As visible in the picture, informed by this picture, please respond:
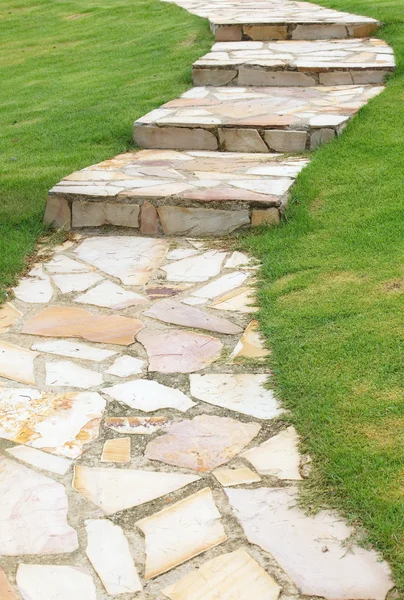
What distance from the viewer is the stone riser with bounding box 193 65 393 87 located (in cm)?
688

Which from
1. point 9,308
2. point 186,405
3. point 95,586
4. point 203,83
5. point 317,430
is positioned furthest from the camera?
point 203,83

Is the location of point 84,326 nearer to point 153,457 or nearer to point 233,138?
point 153,457

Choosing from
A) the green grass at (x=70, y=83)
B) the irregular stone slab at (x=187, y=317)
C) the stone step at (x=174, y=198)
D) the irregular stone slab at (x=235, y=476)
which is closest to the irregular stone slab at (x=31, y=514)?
the irregular stone slab at (x=235, y=476)

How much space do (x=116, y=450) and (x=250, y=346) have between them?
839mm

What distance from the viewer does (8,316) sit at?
3.78 m

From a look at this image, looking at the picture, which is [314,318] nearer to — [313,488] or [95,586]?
[313,488]

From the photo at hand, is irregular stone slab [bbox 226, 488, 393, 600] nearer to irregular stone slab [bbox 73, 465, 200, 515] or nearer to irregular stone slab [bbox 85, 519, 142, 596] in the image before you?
irregular stone slab [bbox 73, 465, 200, 515]

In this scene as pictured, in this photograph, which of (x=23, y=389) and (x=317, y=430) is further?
(x=23, y=389)

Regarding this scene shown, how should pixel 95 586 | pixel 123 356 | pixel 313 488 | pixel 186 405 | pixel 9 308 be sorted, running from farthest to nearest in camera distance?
pixel 9 308, pixel 123 356, pixel 186 405, pixel 313 488, pixel 95 586

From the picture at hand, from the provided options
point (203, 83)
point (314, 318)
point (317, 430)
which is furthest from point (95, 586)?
point (203, 83)

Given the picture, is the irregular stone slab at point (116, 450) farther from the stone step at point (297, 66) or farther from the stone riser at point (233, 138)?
the stone step at point (297, 66)

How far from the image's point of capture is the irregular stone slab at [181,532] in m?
2.27

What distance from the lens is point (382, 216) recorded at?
4453 millimetres

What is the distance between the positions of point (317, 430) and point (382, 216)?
2.02 m
